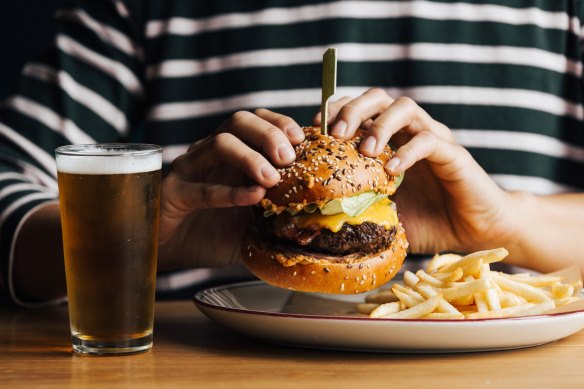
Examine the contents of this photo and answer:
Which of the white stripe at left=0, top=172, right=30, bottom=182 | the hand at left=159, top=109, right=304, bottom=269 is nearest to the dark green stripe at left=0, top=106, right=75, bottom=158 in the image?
the white stripe at left=0, top=172, right=30, bottom=182

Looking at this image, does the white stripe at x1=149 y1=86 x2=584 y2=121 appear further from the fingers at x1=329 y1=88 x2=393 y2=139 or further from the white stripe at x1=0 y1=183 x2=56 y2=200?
the fingers at x1=329 y1=88 x2=393 y2=139

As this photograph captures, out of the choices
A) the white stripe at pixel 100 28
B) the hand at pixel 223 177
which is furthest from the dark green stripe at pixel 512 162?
the white stripe at pixel 100 28

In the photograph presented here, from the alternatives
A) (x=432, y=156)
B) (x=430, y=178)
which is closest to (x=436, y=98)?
(x=430, y=178)

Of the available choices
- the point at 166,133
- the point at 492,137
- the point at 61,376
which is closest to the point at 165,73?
the point at 166,133

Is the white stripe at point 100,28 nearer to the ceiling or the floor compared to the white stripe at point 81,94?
nearer to the ceiling

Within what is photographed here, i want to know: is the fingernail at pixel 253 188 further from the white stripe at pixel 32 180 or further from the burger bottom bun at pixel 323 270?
the white stripe at pixel 32 180
